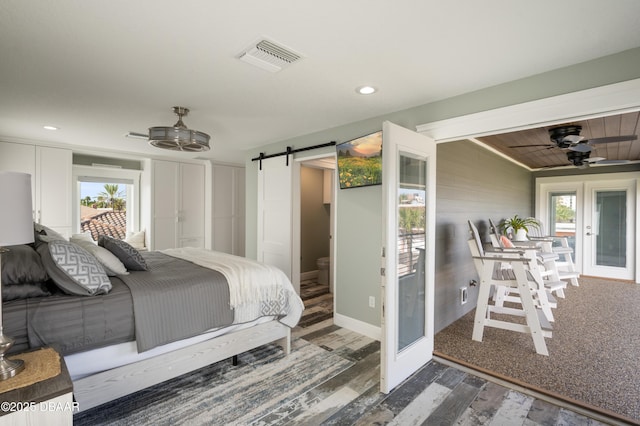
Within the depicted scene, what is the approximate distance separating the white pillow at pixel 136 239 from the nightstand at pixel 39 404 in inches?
184

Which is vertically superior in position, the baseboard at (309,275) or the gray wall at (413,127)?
the gray wall at (413,127)

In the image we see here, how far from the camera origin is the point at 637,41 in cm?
186

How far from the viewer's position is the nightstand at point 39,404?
1145 mm

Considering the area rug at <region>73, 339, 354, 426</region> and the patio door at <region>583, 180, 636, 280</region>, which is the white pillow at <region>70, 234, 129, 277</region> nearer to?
the area rug at <region>73, 339, 354, 426</region>

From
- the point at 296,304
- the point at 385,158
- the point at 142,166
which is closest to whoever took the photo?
the point at 385,158

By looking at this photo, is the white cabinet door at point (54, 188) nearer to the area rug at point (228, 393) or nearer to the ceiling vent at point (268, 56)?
the area rug at point (228, 393)

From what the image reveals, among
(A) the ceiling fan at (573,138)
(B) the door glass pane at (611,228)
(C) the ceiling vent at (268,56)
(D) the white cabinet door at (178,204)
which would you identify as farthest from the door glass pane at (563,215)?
(D) the white cabinet door at (178,204)

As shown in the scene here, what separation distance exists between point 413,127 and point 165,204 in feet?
15.2

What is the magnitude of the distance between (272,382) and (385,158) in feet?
6.33

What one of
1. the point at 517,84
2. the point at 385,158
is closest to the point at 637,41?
the point at 517,84

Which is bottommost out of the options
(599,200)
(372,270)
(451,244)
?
(372,270)

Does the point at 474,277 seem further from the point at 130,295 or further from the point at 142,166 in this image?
the point at 142,166

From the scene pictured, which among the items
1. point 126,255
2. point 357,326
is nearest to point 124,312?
point 126,255

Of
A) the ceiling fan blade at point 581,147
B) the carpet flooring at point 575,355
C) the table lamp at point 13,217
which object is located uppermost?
the ceiling fan blade at point 581,147
